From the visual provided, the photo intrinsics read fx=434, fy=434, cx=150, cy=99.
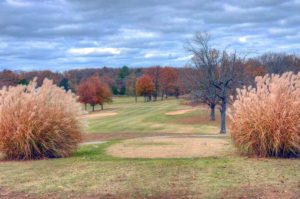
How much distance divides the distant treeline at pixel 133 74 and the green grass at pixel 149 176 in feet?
82.2

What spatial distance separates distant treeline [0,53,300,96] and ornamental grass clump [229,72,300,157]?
23.0 metres

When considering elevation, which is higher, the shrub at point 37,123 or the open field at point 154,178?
the shrub at point 37,123

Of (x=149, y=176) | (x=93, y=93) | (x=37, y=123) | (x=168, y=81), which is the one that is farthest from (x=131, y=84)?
(x=149, y=176)

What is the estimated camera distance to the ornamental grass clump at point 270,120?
10383 mm

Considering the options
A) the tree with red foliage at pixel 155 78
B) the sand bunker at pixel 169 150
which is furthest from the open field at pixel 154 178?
the tree with red foliage at pixel 155 78

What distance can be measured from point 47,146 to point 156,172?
437cm

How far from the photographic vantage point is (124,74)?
377ft

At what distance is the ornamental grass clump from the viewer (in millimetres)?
10383

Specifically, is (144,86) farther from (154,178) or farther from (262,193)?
(262,193)

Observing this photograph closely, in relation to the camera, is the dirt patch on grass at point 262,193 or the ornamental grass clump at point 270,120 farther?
the ornamental grass clump at point 270,120

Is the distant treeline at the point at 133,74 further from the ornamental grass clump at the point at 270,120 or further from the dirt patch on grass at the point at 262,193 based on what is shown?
the dirt patch on grass at the point at 262,193

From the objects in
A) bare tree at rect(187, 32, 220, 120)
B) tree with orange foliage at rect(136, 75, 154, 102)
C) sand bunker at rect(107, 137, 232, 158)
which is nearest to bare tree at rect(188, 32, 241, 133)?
bare tree at rect(187, 32, 220, 120)

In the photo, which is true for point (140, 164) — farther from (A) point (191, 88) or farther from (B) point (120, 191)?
(A) point (191, 88)

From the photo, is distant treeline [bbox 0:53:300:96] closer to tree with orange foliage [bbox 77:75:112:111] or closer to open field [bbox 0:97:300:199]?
tree with orange foliage [bbox 77:75:112:111]
